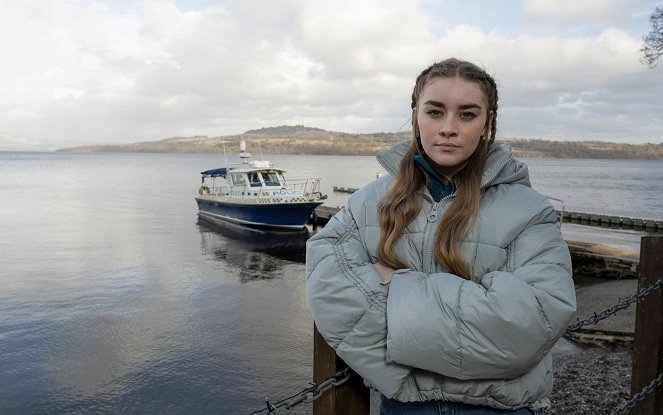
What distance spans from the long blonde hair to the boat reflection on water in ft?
53.8

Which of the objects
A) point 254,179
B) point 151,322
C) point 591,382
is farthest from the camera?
point 254,179

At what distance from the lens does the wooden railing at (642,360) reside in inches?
77.0

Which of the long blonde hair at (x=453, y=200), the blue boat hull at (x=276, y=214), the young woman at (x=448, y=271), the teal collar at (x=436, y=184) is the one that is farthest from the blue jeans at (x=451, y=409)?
the blue boat hull at (x=276, y=214)

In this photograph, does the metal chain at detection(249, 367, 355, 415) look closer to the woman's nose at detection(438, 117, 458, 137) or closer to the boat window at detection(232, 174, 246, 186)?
the woman's nose at detection(438, 117, 458, 137)

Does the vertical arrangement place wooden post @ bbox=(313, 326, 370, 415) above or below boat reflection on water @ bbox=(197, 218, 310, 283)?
above

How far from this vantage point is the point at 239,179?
2977 cm

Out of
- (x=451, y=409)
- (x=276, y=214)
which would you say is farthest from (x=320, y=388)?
(x=276, y=214)

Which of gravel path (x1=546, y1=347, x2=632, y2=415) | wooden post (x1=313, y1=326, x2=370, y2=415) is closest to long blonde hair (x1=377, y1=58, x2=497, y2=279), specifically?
wooden post (x1=313, y1=326, x2=370, y2=415)

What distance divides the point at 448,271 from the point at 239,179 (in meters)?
28.5

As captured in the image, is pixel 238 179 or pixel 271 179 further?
pixel 238 179

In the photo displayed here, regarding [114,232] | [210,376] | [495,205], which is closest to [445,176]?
[495,205]

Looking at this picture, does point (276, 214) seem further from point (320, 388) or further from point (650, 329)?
point (320, 388)

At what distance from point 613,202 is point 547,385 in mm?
61506

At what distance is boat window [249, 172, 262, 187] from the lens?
29.0m
